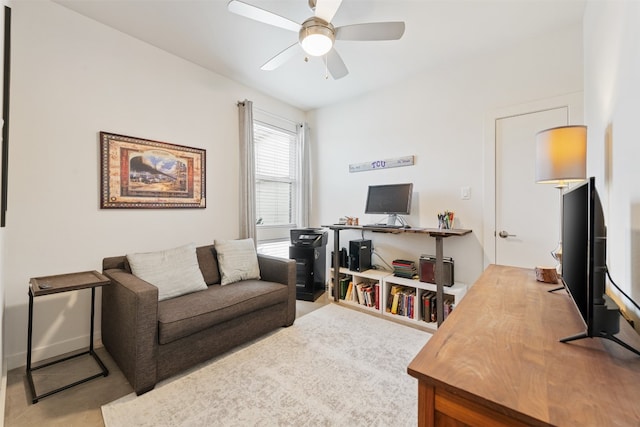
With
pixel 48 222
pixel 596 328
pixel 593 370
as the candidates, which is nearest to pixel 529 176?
pixel 596 328

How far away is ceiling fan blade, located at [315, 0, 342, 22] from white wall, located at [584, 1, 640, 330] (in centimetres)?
131

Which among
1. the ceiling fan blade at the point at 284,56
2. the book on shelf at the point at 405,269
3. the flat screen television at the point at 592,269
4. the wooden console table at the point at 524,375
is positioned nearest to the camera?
the wooden console table at the point at 524,375

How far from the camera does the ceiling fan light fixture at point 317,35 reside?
1.80 m

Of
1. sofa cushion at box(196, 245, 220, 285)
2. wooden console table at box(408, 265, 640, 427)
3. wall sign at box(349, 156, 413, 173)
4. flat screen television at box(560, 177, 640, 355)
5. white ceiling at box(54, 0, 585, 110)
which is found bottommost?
sofa cushion at box(196, 245, 220, 285)

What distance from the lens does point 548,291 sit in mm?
1385

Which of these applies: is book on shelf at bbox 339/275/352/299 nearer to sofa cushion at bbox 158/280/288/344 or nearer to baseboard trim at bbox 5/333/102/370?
sofa cushion at bbox 158/280/288/344

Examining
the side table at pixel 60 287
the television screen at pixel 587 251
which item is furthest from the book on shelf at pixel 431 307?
the side table at pixel 60 287

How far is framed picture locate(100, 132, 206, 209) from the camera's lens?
240 cm

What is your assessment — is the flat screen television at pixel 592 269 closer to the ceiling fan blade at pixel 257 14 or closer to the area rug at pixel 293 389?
the area rug at pixel 293 389

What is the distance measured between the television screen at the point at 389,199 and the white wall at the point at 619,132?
1538 millimetres

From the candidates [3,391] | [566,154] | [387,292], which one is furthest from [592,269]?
[3,391]

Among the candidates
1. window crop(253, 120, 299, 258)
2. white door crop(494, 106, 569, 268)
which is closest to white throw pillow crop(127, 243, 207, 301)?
window crop(253, 120, 299, 258)

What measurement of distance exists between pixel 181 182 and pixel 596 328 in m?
3.12

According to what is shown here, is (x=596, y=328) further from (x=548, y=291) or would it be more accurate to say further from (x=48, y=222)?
(x=48, y=222)
